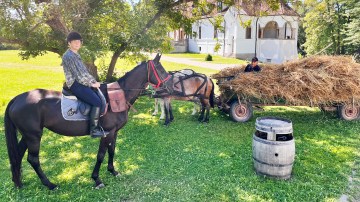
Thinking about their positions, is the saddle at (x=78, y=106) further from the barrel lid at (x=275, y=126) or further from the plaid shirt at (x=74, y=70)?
the barrel lid at (x=275, y=126)

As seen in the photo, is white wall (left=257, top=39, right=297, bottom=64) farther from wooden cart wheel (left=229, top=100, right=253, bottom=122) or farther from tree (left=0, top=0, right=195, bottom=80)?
wooden cart wheel (left=229, top=100, right=253, bottom=122)

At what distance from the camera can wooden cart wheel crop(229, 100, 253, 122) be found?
10.3 m

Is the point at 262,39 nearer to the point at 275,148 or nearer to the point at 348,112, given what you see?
the point at 348,112

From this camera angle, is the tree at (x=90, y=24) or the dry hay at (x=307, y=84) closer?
the dry hay at (x=307, y=84)

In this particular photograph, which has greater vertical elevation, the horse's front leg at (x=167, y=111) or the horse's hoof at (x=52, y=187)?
the horse's front leg at (x=167, y=111)

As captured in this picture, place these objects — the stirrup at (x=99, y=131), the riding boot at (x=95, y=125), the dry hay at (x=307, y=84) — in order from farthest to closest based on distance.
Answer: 1. the dry hay at (x=307, y=84)
2. the stirrup at (x=99, y=131)
3. the riding boot at (x=95, y=125)

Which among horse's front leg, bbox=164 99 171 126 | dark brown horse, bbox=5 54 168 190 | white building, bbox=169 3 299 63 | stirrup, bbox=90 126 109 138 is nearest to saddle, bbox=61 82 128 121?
dark brown horse, bbox=5 54 168 190

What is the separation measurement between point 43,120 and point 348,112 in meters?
9.68

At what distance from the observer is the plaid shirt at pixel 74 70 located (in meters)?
5.39

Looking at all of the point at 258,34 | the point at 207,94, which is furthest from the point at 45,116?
the point at 258,34

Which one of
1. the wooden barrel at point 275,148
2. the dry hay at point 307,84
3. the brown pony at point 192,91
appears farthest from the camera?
the brown pony at point 192,91

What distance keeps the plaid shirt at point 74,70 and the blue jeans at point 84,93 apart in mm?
81

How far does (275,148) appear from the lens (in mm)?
5992

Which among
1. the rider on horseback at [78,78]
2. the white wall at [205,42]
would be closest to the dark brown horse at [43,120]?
the rider on horseback at [78,78]
